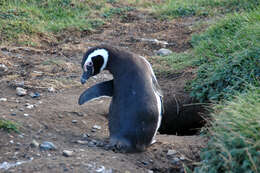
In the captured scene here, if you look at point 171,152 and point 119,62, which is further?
point 119,62

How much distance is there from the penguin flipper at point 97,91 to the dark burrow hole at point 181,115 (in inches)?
49.6

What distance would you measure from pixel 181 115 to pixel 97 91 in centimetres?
157

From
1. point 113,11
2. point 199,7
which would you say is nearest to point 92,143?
point 113,11

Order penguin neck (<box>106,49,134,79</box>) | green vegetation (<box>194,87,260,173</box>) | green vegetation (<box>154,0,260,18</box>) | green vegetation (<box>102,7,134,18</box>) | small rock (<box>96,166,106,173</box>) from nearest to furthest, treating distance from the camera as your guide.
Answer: green vegetation (<box>194,87,260,173</box>), small rock (<box>96,166,106,173</box>), penguin neck (<box>106,49,134,79</box>), green vegetation (<box>154,0,260,18</box>), green vegetation (<box>102,7,134,18</box>)

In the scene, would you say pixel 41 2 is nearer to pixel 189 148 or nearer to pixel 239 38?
pixel 239 38

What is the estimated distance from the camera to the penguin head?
12.3 feet

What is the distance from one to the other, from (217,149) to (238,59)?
190 cm

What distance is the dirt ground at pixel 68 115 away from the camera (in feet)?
10.5

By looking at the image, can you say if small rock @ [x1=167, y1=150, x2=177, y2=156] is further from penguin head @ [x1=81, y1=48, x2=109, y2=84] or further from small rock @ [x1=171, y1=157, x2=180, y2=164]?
penguin head @ [x1=81, y1=48, x2=109, y2=84]

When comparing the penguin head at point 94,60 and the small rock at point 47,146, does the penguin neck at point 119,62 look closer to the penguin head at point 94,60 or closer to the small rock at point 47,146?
the penguin head at point 94,60

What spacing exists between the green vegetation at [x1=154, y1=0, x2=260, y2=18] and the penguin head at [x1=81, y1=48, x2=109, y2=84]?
4516mm

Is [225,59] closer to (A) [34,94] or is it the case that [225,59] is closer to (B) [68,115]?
(B) [68,115]

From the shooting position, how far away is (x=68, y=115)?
4141mm

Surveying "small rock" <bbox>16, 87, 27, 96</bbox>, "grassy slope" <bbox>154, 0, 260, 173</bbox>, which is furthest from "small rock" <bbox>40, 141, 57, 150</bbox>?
"small rock" <bbox>16, 87, 27, 96</bbox>
